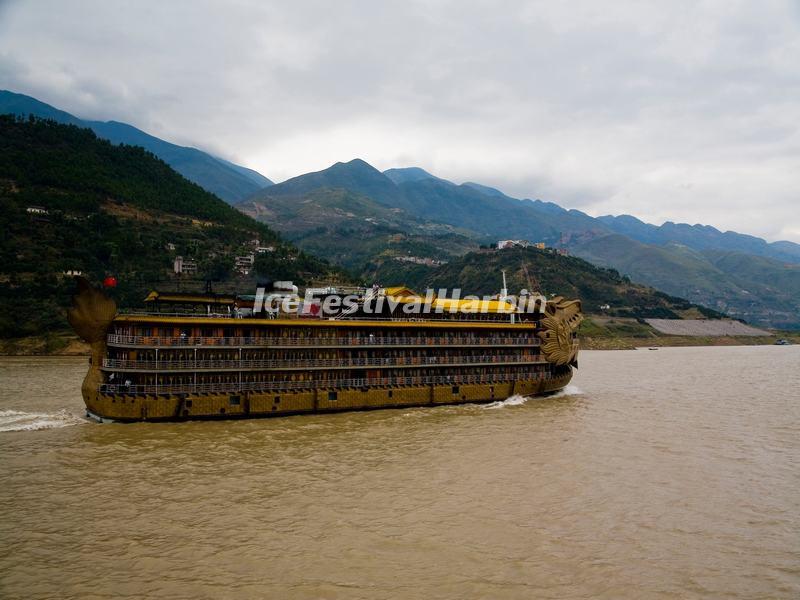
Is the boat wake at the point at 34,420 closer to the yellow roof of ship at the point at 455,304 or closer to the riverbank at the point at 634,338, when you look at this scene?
the yellow roof of ship at the point at 455,304

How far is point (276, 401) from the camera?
108 ft

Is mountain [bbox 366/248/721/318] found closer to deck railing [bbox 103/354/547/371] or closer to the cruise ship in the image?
the cruise ship

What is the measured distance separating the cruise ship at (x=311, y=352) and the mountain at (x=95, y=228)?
57954mm

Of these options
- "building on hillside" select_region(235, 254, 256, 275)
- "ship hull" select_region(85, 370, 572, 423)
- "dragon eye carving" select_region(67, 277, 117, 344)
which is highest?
"building on hillside" select_region(235, 254, 256, 275)

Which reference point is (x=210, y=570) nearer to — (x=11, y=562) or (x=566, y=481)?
(x=11, y=562)

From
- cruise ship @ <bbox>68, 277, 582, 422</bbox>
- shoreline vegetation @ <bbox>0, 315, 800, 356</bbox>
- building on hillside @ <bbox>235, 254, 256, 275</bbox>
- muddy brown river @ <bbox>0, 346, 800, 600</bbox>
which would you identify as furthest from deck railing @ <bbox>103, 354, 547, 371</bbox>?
shoreline vegetation @ <bbox>0, 315, 800, 356</bbox>

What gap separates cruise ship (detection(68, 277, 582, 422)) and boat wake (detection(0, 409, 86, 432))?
6.05 feet

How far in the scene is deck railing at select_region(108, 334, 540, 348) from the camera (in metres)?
30.1

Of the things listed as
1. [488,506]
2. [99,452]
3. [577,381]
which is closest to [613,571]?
[488,506]

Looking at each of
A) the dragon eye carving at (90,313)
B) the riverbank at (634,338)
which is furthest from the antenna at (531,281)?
the dragon eye carving at (90,313)

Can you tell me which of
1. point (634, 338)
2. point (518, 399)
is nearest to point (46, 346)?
point (518, 399)

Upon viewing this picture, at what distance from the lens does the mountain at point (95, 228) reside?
277ft
